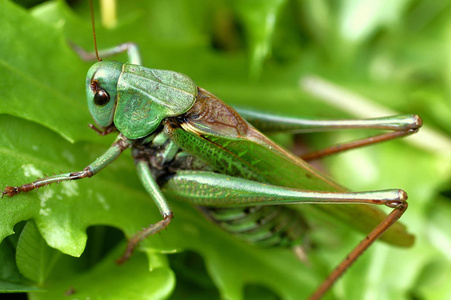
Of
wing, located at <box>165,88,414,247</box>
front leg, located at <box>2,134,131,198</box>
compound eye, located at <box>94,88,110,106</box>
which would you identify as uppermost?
wing, located at <box>165,88,414,247</box>

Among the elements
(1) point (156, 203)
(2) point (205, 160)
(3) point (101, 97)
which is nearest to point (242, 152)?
(2) point (205, 160)

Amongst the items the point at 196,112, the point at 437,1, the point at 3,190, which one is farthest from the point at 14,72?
the point at 437,1

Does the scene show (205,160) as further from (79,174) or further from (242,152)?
(79,174)

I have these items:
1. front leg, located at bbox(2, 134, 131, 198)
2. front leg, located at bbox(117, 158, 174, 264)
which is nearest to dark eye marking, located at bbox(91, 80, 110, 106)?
front leg, located at bbox(2, 134, 131, 198)

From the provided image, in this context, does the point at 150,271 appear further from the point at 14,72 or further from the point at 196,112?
the point at 14,72

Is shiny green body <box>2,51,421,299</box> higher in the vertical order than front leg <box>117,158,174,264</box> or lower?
higher

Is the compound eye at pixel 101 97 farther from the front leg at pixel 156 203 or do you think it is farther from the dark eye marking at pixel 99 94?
the front leg at pixel 156 203

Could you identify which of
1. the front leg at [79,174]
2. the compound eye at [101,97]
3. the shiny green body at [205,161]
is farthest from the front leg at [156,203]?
the compound eye at [101,97]

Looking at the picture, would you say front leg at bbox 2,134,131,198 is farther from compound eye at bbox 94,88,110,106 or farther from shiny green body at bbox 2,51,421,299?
compound eye at bbox 94,88,110,106
